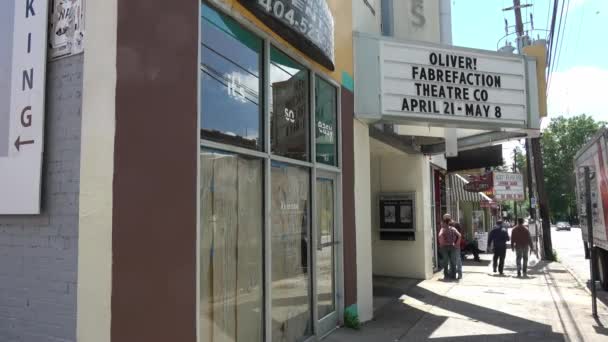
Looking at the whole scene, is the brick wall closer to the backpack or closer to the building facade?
the building facade

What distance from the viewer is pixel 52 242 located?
3408 mm

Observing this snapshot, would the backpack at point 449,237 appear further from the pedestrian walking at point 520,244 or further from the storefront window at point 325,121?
the storefront window at point 325,121

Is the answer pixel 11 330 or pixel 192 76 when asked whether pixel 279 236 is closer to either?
pixel 192 76

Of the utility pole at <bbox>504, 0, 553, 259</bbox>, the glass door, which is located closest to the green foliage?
the glass door

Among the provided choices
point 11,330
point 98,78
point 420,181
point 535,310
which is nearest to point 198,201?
point 98,78

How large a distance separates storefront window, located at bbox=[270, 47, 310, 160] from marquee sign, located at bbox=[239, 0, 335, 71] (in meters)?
0.29

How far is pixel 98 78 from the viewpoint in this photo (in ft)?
11.4

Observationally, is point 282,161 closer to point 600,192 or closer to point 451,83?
point 451,83

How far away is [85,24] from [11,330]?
223 centimetres

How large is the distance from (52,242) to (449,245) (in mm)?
11030

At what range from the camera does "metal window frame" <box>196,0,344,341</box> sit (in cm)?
497

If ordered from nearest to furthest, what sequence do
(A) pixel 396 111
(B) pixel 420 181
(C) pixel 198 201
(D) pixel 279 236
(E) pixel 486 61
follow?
1. (C) pixel 198 201
2. (D) pixel 279 236
3. (A) pixel 396 111
4. (E) pixel 486 61
5. (B) pixel 420 181

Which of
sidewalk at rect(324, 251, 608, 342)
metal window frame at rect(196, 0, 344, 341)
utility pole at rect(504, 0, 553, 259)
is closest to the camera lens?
metal window frame at rect(196, 0, 344, 341)

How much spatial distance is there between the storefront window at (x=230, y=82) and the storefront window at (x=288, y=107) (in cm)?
35
